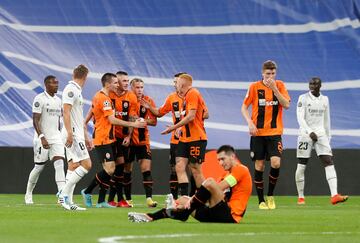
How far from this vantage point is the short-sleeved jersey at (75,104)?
16.1 m

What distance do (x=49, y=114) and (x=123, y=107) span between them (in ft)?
3.93

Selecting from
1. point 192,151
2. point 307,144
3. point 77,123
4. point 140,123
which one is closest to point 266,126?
point 192,151

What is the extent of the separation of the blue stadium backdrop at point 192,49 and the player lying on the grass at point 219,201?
11.5 metres

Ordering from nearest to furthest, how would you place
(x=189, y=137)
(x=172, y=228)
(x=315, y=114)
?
(x=172, y=228) < (x=189, y=137) < (x=315, y=114)

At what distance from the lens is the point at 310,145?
20219 mm

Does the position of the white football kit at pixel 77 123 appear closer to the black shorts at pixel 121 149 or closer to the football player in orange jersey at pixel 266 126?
the black shorts at pixel 121 149

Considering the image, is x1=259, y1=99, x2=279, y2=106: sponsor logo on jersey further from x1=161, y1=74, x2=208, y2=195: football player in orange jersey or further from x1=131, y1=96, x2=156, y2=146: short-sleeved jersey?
x1=131, y1=96, x2=156, y2=146: short-sleeved jersey

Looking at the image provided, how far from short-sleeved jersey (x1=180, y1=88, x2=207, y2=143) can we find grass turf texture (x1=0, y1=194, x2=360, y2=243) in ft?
4.74

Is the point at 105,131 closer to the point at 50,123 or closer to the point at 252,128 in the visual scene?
the point at 50,123

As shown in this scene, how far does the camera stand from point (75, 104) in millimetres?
16359

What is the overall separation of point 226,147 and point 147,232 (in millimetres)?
1663

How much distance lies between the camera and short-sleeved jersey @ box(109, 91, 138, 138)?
1853 centimetres

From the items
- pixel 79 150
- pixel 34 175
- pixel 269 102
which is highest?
pixel 269 102

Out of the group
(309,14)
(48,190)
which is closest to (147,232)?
(48,190)
